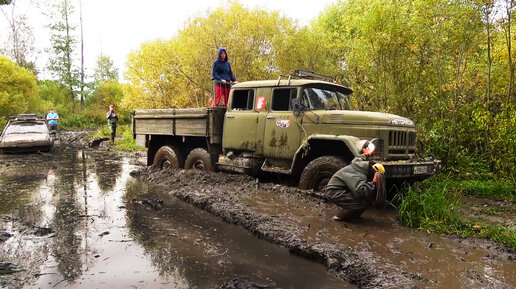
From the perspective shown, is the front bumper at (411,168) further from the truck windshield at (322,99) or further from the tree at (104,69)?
the tree at (104,69)

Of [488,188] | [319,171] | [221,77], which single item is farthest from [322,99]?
[488,188]

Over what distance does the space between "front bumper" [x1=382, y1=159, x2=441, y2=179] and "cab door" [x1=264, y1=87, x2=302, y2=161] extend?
1.71 m

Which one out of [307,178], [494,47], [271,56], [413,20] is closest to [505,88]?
[494,47]

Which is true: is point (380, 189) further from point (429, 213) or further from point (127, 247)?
point (127, 247)

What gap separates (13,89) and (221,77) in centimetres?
2398

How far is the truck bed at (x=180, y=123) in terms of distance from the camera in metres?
7.61

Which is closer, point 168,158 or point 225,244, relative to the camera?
point 225,244

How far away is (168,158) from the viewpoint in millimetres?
8781

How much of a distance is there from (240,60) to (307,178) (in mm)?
12230

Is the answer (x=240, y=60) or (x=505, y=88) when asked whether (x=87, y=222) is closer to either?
(x=505, y=88)

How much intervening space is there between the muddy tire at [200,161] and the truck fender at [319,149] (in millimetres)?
2114

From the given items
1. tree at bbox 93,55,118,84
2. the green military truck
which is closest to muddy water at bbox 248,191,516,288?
the green military truck

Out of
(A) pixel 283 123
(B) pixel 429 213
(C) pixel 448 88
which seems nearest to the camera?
(B) pixel 429 213

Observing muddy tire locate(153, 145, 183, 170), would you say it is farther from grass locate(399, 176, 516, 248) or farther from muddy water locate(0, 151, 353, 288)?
grass locate(399, 176, 516, 248)
